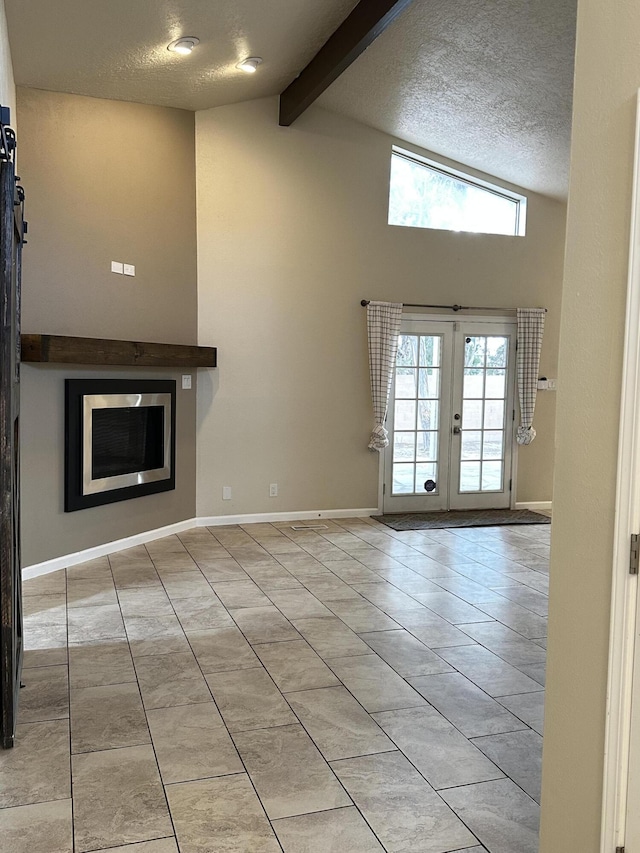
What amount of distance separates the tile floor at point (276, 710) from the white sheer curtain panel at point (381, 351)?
1.90m

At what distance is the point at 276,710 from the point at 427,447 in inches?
175

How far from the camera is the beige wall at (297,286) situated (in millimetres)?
6289

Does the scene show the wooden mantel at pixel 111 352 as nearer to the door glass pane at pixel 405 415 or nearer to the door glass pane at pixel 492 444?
the door glass pane at pixel 405 415

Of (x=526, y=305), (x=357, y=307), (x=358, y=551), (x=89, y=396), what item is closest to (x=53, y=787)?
(x=89, y=396)

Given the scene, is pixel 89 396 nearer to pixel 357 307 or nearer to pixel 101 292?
pixel 101 292

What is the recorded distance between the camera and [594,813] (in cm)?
162

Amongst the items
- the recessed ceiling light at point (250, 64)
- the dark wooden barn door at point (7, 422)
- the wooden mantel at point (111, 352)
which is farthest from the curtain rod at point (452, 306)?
the dark wooden barn door at point (7, 422)

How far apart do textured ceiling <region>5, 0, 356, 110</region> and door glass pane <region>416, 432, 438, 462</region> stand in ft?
11.3

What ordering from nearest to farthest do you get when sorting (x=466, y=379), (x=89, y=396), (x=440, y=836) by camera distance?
1. (x=440, y=836)
2. (x=89, y=396)
3. (x=466, y=379)

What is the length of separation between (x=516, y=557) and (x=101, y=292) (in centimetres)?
370

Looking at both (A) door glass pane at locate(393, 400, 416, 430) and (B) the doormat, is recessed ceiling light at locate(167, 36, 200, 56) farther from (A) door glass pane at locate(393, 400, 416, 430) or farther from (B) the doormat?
(B) the doormat

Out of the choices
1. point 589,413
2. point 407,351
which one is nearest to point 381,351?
point 407,351

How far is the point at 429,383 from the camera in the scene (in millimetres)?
7129

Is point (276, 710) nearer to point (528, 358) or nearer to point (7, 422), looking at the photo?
point (7, 422)
